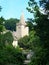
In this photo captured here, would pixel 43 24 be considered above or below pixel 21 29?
above

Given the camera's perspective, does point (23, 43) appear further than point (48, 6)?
Yes

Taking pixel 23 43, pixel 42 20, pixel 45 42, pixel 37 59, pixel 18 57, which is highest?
pixel 42 20

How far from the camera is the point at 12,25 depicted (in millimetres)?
144750

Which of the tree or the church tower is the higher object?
the tree

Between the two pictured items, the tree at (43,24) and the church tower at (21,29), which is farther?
the church tower at (21,29)

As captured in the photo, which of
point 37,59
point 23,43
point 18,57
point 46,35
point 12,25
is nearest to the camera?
point 46,35

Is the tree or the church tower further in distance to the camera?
the church tower

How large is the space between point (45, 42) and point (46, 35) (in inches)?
13.7

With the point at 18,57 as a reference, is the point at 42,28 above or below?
above

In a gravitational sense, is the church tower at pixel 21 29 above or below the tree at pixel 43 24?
below

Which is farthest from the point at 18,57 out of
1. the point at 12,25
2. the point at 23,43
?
the point at 12,25

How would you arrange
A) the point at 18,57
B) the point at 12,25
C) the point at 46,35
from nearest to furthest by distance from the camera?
the point at 46,35 < the point at 18,57 < the point at 12,25

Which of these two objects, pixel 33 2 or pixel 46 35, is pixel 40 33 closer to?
pixel 46 35

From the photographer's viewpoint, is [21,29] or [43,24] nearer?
[43,24]
